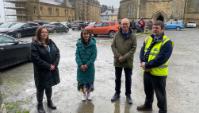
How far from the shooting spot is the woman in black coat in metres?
4.11

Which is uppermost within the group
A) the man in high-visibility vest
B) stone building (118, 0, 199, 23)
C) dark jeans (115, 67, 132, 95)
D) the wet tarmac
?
stone building (118, 0, 199, 23)

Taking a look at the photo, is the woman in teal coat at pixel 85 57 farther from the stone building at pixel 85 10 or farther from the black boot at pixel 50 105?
the stone building at pixel 85 10

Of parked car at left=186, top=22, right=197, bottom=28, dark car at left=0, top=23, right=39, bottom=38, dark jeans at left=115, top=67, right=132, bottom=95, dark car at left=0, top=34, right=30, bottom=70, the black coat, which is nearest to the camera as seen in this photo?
the black coat

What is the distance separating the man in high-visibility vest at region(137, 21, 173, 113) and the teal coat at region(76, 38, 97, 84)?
1140mm

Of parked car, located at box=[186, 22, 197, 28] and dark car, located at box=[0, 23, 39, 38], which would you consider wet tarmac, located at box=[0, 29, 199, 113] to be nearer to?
dark car, located at box=[0, 23, 39, 38]

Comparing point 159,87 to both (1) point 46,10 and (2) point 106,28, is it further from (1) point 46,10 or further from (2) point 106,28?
(1) point 46,10

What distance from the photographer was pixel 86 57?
15.2 ft

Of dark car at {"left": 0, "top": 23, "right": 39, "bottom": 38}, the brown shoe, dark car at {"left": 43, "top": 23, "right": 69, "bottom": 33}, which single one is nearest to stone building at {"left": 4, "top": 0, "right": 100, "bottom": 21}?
dark car at {"left": 43, "top": 23, "right": 69, "bottom": 33}

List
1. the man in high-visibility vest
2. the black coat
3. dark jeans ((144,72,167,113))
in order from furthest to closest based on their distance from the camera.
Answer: the black coat → dark jeans ((144,72,167,113)) → the man in high-visibility vest

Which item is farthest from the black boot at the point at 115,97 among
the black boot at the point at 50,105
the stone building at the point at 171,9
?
the stone building at the point at 171,9

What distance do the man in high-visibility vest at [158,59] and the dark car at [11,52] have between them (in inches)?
216

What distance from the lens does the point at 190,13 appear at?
51219mm

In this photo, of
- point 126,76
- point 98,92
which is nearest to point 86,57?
point 126,76

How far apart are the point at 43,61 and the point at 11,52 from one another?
4.41m
